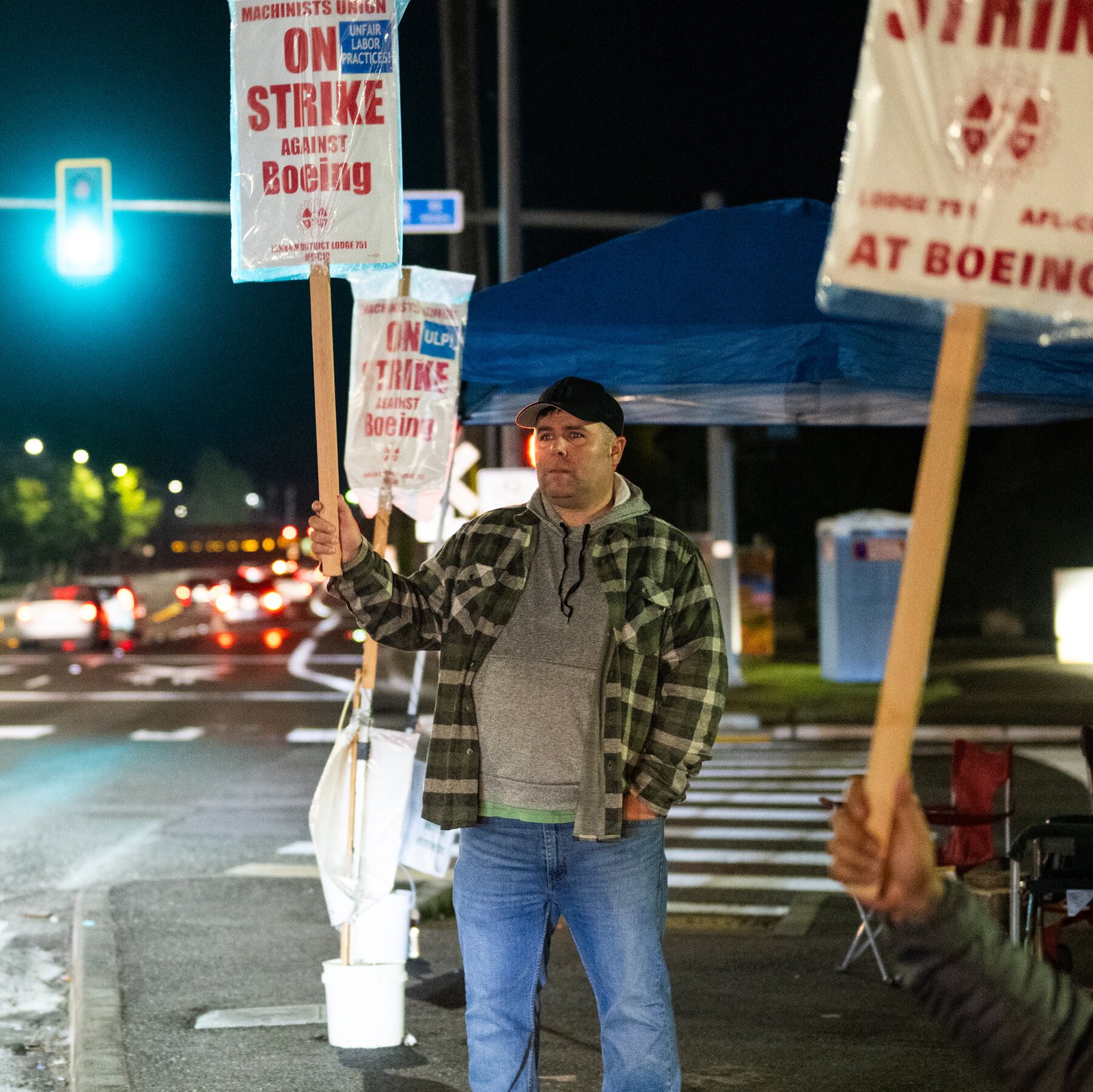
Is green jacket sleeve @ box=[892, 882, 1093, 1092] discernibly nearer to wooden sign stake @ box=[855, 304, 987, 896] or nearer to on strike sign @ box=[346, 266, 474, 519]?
wooden sign stake @ box=[855, 304, 987, 896]

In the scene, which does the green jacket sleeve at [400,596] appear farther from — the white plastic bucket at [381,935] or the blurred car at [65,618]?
the blurred car at [65,618]

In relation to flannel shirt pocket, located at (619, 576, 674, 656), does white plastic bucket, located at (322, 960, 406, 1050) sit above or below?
below

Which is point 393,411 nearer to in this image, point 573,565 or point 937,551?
point 573,565

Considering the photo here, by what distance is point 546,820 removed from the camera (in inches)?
153

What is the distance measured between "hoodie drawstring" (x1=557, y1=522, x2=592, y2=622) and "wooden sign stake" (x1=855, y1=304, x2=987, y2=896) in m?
1.95

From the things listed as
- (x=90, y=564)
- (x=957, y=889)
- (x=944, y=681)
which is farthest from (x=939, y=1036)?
(x=90, y=564)

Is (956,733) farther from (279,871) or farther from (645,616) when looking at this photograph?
(645,616)

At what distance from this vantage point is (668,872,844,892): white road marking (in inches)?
358

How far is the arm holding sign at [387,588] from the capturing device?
4.08 m

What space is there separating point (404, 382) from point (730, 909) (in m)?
3.77

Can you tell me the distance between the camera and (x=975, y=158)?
2111 mm

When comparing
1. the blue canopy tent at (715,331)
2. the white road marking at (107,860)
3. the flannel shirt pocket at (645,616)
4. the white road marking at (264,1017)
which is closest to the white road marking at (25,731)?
the white road marking at (107,860)

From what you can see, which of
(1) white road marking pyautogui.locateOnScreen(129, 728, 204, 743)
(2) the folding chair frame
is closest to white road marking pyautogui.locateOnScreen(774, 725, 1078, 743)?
(1) white road marking pyautogui.locateOnScreen(129, 728, 204, 743)

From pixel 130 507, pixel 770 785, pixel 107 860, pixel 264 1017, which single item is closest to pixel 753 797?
pixel 770 785
